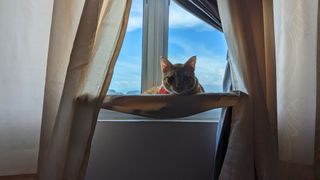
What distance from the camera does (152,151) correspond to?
4.33 feet

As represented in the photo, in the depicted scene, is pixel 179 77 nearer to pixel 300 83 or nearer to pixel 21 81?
pixel 300 83

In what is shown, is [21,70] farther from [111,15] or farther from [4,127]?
[111,15]

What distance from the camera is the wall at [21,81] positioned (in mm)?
1084

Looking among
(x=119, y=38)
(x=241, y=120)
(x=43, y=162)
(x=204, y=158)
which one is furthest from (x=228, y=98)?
(x=43, y=162)

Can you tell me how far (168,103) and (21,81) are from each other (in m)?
0.52

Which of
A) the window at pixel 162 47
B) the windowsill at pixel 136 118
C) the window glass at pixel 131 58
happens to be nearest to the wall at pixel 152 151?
the windowsill at pixel 136 118

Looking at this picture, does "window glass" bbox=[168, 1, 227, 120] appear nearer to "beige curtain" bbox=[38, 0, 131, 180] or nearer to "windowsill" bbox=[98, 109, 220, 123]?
"windowsill" bbox=[98, 109, 220, 123]

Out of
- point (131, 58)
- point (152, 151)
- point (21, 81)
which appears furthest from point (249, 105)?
point (21, 81)

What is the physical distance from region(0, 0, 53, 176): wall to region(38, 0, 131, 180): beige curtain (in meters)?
0.05

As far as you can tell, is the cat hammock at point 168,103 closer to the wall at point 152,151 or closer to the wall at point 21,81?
the wall at point 152,151

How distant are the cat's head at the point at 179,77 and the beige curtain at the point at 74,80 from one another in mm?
259

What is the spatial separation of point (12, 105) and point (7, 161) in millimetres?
188

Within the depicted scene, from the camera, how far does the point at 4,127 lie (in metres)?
1.08

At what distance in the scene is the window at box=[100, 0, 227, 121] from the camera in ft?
4.85
